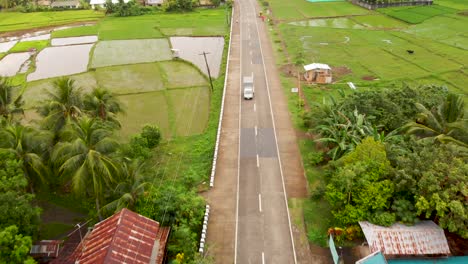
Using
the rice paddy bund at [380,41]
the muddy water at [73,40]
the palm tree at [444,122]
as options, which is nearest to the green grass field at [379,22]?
the rice paddy bund at [380,41]

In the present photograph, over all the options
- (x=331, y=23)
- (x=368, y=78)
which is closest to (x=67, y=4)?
(x=331, y=23)

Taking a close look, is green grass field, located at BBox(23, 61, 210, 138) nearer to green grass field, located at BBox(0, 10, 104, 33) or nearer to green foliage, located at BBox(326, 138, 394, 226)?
green foliage, located at BBox(326, 138, 394, 226)

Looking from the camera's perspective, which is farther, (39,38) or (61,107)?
(39,38)

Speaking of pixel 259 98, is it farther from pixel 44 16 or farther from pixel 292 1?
pixel 44 16

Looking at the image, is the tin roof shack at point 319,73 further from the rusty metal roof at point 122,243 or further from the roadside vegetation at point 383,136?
the rusty metal roof at point 122,243

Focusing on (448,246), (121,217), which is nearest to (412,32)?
(448,246)

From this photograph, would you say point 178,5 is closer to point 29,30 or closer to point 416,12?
point 29,30
